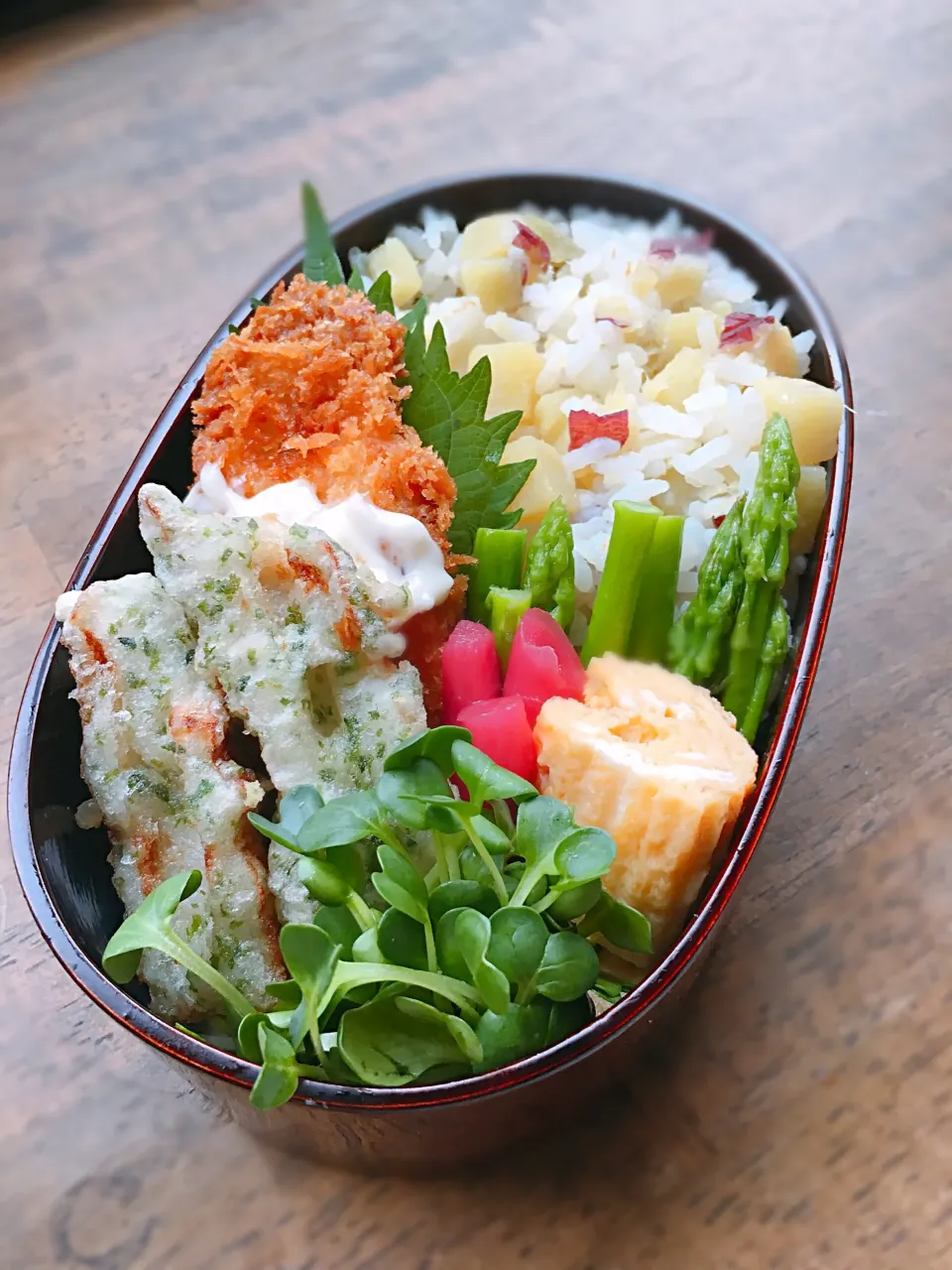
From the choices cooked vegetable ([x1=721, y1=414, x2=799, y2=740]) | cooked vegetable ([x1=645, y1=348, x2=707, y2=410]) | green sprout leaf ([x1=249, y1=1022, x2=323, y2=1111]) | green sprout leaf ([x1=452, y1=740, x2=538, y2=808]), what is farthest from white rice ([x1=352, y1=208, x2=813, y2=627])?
green sprout leaf ([x1=249, y1=1022, x2=323, y2=1111])

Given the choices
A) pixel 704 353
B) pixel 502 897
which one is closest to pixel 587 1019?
pixel 502 897

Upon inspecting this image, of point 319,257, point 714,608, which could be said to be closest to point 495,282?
point 319,257

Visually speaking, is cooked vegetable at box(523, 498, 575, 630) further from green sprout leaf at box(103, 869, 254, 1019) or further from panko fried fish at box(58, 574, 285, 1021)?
green sprout leaf at box(103, 869, 254, 1019)

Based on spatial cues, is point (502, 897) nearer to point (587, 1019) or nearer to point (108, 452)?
point (587, 1019)

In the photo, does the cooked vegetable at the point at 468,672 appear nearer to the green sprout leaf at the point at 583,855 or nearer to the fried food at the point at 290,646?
the fried food at the point at 290,646

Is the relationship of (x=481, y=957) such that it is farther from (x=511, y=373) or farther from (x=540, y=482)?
(x=511, y=373)

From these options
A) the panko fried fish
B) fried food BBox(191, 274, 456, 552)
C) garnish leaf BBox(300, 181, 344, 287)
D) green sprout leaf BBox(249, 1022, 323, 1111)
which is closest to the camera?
green sprout leaf BBox(249, 1022, 323, 1111)

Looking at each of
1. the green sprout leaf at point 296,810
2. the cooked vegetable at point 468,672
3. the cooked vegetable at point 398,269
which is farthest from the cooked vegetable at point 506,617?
the cooked vegetable at point 398,269
